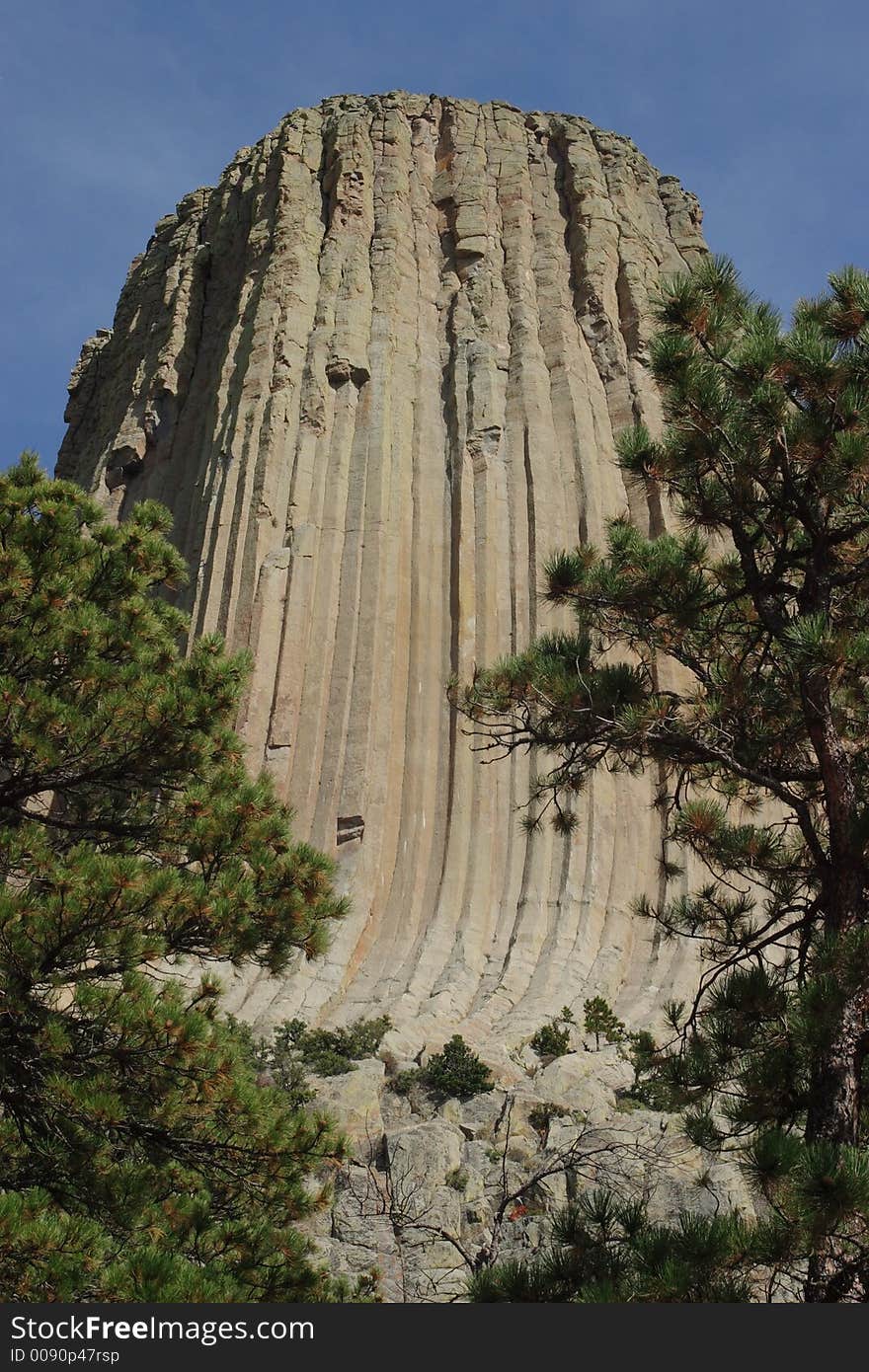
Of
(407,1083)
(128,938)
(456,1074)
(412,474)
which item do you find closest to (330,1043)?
(407,1083)

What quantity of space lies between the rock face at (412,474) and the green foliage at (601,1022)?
516 mm

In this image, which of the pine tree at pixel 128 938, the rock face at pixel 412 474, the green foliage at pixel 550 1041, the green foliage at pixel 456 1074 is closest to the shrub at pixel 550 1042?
the green foliage at pixel 550 1041

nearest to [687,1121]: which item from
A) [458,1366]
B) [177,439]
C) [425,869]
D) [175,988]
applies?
[458,1366]

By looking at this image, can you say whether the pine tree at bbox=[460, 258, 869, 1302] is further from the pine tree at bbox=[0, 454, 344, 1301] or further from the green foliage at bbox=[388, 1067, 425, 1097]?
the green foliage at bbox=[388, 1067, 425, 1097]

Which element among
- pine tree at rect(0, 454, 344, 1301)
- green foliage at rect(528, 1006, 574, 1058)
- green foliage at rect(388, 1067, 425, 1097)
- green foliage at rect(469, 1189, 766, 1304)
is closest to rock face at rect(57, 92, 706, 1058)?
green foliage at rect(528, 1006, 574, 1058)

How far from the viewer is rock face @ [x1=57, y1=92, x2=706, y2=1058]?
20031 millimetres

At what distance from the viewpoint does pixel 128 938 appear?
669 cm

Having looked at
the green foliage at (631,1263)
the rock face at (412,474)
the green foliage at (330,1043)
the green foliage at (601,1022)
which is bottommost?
the green foliage at (631,1263)

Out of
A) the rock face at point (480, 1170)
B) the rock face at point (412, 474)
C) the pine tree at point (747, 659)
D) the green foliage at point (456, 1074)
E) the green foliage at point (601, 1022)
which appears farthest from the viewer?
the rock face at point (412, 474)

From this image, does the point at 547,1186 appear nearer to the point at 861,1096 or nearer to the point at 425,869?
the point at 861,1096

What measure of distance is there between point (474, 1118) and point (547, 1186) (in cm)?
282

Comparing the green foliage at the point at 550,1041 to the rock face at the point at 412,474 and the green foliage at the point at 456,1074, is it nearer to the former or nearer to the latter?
the rock face at the point at 412,474

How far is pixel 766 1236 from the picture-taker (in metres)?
5.08

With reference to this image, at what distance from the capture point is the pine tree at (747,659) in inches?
240
